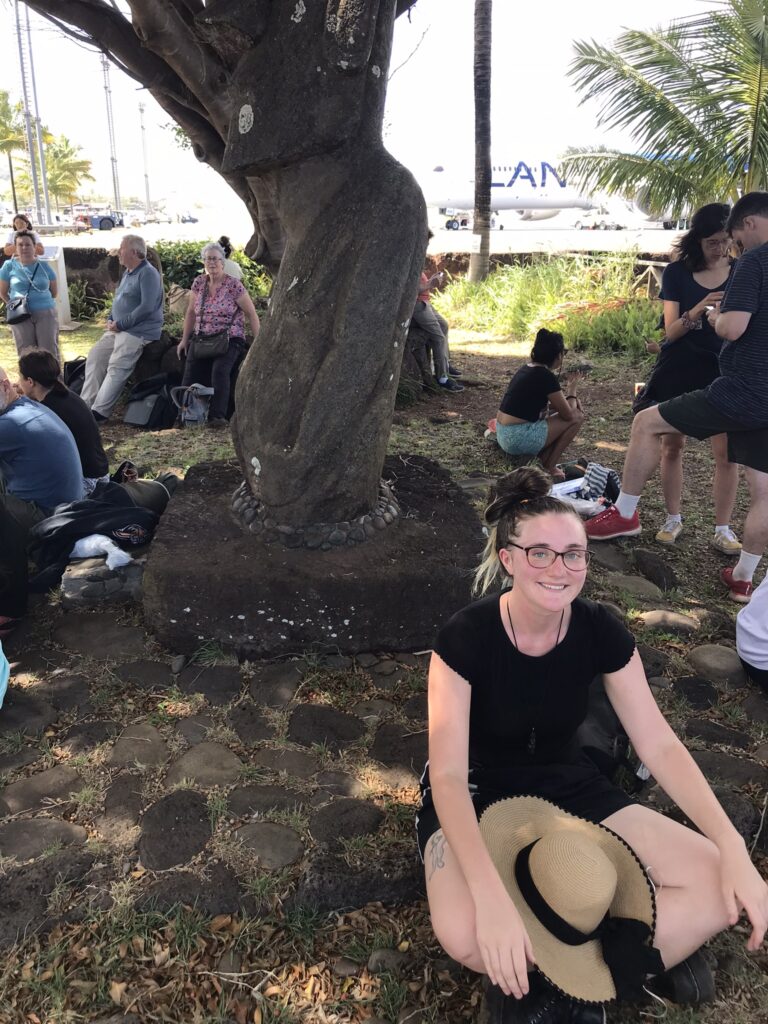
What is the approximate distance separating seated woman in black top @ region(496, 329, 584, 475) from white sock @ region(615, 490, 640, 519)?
1.03m

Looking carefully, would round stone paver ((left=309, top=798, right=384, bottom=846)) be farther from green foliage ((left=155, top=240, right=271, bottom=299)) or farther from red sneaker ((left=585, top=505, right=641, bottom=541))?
green foliage ((left=155, top=240, right=271, bottom=299))

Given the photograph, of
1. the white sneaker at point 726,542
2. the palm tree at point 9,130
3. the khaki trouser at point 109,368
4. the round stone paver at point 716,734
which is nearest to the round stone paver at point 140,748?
the round stone paver at point 716,734

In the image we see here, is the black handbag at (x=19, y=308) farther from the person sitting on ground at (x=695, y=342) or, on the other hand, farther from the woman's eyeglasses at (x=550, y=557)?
the woman's eyeglasses at (x=550, y=557)

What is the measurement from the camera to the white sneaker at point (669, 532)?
441cm

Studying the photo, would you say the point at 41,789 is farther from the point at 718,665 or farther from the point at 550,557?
the point at 718,665

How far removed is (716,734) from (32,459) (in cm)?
332

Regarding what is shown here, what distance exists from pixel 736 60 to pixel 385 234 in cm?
740

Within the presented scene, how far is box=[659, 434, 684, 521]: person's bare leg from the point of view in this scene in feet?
14.3

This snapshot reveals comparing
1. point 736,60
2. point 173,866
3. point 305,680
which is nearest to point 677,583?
point 305,680

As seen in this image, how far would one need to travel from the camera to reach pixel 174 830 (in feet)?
7.52

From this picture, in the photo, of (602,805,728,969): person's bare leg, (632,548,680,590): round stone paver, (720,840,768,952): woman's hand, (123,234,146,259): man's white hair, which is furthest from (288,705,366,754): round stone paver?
(123,234,146,259): man's white hair

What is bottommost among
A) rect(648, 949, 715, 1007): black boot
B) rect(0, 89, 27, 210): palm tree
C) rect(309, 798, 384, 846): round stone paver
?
rect(648, 949, 715, 1007): black boot

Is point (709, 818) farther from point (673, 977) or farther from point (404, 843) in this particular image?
point (404, 843)

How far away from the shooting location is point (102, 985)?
6.05 feet
